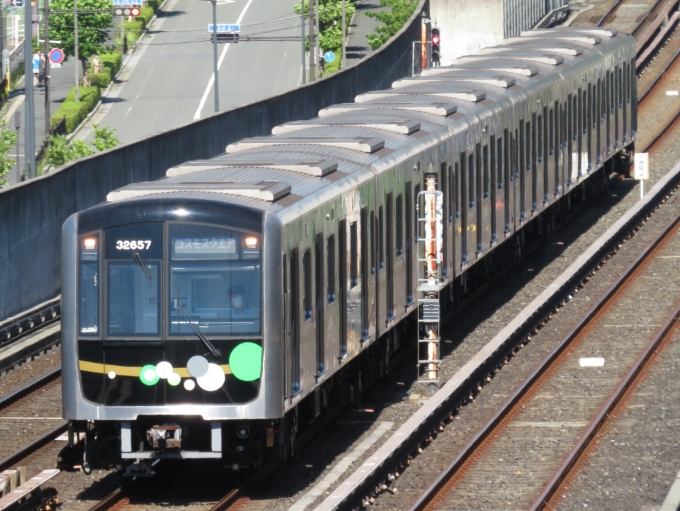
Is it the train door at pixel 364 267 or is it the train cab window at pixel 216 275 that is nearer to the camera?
the train cab window at pixel 216 275

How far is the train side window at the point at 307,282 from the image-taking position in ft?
48.9

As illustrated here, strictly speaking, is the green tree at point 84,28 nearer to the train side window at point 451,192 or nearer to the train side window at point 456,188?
the train side window at point 456,188

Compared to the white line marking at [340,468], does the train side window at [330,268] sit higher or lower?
higher

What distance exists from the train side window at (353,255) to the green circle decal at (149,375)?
3161 millimetres

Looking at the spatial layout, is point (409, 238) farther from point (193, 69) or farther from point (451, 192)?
point (193, 69)

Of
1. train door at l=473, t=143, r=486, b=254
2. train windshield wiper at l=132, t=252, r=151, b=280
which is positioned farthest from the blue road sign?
train windshield wiper at l=132, t=252, r=151, b=280

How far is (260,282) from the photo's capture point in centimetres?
1397

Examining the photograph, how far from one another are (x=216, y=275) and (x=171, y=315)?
0.53 metres

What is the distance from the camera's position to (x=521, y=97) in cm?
2512

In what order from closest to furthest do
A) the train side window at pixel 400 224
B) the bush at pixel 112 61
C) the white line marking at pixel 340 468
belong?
the white line marking at pixel 340 468, the train side window at pixel 400 224, the bush at pixel 112 61

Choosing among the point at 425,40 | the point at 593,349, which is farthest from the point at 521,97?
the point at 425,40

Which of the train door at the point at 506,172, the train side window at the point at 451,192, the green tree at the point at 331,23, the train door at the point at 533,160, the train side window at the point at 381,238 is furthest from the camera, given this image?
the green tree at the point at 331,23

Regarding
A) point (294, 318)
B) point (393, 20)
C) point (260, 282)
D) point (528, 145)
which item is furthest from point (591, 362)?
point (393, 20)

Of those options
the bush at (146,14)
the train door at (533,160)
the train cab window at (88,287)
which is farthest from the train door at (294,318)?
the bush at (146,14)
